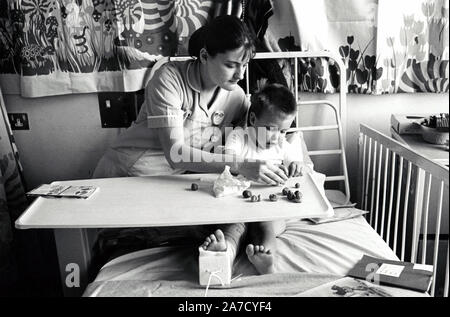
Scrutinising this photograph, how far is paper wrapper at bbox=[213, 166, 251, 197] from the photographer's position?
1654 millimetres

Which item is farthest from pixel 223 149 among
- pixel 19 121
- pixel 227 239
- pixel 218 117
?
pixel 19 121

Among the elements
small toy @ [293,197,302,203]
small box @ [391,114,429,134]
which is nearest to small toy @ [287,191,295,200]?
small toy @ [293,197,302,203]

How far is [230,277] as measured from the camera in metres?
1.58

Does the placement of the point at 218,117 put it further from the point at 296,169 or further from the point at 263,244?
the point at 263,244

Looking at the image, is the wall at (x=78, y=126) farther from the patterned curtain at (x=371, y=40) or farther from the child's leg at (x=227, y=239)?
the child's leg at (x=227, y=239)

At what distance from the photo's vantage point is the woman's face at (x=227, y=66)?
183 centimetres

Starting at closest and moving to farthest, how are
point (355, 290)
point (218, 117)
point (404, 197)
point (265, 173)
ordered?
point (355, 290), point (265, 173), point (218, 117), point (404, 197)

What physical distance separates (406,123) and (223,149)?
0.98 meters

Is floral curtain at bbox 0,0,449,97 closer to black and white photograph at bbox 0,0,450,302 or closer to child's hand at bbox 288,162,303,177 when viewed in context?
black and white photograph at bbox 0,0,450,302

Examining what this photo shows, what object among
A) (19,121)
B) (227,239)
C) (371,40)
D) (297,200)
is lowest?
(227,239)

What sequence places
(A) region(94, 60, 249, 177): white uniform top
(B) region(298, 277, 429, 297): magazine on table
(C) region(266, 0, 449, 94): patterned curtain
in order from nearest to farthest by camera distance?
(B) region(298, 277, 429, 297): magazine on table < (A) region(94, 60, 249, 177): white uniform top < (C) region(266, 0, 449, 94): patterned curtain

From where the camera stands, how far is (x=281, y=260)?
1775 millimetres

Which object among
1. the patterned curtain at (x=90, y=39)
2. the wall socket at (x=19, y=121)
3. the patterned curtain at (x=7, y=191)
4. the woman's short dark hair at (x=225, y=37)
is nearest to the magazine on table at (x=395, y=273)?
the woman's short dark hair at (x=225, y=37)

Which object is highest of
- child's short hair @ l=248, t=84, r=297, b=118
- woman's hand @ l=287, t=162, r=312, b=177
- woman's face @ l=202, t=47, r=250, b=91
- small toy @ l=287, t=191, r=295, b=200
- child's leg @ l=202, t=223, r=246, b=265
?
woman's face @ l=202, t=47, r=250, b=91
